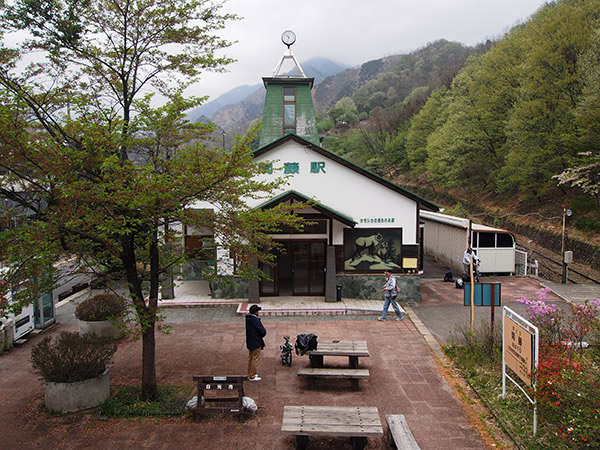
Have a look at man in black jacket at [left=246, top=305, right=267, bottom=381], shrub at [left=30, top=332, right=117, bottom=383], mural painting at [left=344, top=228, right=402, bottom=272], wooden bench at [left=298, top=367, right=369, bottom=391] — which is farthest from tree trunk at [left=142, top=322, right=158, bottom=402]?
mural painting at [left=344, top=228, right=402, bottom=272]

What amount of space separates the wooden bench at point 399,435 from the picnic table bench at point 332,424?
27 cm

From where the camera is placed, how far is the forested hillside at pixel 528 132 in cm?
2369

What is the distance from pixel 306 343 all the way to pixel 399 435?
3.58 m

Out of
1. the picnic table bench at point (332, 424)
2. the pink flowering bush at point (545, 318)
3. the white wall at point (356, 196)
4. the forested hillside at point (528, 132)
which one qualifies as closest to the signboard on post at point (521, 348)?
the pink flowering bush at point (545, 318)

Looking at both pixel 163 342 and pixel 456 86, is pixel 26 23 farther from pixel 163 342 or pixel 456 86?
pixel 456 86

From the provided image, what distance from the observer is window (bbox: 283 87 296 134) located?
72.5ft

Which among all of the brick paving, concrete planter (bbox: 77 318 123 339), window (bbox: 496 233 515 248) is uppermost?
window (bbox: 496 233 515 248)

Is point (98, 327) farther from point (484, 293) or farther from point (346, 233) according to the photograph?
point (484, 293)

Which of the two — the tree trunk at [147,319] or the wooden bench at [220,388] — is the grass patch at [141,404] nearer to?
the tree trunk at [147,319]

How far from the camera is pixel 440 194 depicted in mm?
50469

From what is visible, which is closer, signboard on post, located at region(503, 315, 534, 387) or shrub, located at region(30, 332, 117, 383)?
signboard on post, located at region(503, 315, 534, 387)

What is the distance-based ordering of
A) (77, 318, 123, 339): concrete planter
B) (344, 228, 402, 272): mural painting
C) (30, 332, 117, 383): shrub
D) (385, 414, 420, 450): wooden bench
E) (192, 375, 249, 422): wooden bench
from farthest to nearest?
(344, 228, 402, 272): mural painting
(77, 318, 123, 339): concrete planter
(30, 332, 117, 383): shrub
(192, 375, 249, 422): wooden bench
(385, 414, 420, 450): wooden bench

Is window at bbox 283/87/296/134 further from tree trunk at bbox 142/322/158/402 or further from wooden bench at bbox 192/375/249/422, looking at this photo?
wooden bench at bbox 192/375/249/422

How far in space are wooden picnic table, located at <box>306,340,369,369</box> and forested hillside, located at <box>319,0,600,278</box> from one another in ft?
58.0
